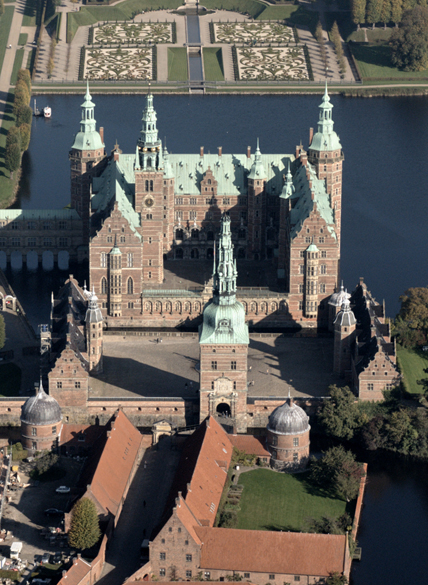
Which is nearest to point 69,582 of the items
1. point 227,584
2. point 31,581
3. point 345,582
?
point 31,581

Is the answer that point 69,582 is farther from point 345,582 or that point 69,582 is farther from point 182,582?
point 345,582

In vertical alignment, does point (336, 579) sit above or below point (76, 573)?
below

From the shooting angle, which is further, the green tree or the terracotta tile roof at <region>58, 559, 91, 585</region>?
the green tree

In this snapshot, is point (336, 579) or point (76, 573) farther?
point (336, 579)

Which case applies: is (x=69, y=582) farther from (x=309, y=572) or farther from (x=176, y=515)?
(x=309, y=572)

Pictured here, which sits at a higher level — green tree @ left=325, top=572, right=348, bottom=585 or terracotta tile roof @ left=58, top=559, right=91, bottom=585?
terracotta tile roof @ left=58, top=559, right=91, bottom=585
